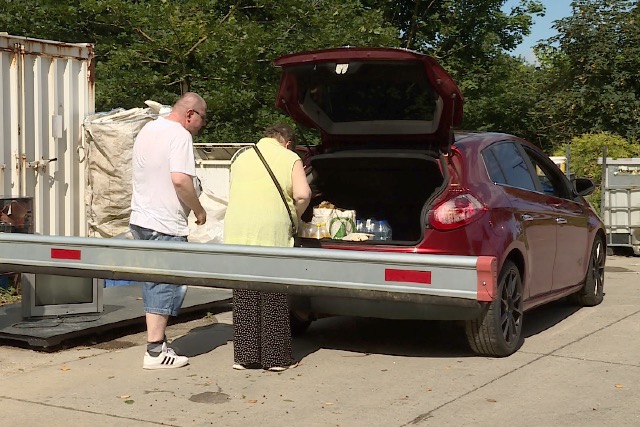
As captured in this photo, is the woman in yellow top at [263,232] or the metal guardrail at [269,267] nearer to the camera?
the metal guardrail at [269,267]

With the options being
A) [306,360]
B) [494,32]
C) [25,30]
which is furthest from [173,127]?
[494,32]

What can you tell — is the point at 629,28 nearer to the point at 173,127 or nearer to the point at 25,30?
the point at 25,30

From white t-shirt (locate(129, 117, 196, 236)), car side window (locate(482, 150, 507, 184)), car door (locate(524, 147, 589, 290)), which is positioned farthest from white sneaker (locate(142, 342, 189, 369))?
car door (locate(524, 147, 589, 290))

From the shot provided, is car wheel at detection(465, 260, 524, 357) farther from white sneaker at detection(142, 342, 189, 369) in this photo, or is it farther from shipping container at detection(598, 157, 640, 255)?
shipping container at detection(598, 157, 640, 255)

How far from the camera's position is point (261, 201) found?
21.6 ft

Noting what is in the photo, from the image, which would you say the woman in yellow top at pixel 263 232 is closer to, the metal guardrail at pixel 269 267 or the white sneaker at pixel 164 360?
the white sneaker at pixel 164 360

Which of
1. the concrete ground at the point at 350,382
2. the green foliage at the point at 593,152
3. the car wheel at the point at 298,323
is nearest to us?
the concrete ground at the point at 350,382

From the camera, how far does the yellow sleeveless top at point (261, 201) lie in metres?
6.55

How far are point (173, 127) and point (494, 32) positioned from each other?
23296 mm

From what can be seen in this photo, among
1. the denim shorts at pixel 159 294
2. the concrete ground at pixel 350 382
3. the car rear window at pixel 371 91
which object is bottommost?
the concrete ground at pixel 350 382

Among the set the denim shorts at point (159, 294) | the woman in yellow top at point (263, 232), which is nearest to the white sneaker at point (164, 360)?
the denim shorts at point (159, 294)

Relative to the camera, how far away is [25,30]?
63.8ft

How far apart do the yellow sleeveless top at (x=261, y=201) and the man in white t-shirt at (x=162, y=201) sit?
0.85 ft

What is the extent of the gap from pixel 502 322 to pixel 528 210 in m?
0.97
